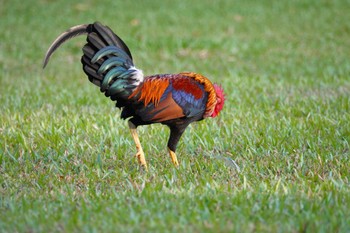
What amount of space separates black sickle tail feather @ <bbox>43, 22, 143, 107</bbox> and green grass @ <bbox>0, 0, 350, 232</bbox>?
2.49 feet

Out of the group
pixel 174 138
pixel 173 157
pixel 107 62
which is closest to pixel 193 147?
pixel 173 157

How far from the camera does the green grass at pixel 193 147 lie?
3980mm

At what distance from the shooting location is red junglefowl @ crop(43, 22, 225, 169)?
503 cm

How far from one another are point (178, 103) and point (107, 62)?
700 mm

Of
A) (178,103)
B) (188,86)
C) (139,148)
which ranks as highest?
(188,86)

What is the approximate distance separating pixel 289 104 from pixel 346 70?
3.07 meters

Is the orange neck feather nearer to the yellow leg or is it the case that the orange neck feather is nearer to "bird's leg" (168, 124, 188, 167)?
"bird's leg" (168, 124, 188, 167)

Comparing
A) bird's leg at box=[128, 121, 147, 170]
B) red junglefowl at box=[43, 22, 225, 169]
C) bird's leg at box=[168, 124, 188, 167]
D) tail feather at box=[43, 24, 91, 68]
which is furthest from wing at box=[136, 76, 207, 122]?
tail feather at box=[43, 24, 91, 68]

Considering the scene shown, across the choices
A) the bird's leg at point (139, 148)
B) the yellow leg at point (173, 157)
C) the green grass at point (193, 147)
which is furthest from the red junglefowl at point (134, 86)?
the green grass at point (193, 147)

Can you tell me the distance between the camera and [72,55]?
517 inches

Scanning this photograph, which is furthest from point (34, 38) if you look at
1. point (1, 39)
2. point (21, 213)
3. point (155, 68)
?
point (21, 213)

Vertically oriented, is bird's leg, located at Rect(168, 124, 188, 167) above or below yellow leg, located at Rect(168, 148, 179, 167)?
above

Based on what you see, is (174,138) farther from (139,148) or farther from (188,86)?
(188,86)

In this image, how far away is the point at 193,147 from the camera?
6133 mm
